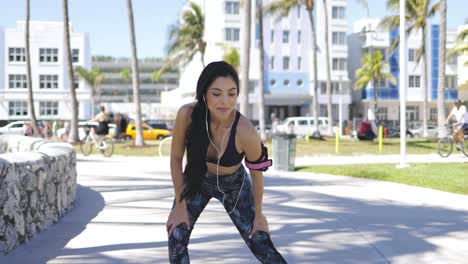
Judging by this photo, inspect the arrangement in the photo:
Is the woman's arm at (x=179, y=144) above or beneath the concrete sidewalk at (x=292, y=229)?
→ above

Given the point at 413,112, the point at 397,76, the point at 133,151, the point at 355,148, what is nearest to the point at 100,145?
the point at 133,151

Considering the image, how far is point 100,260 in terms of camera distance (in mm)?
5516

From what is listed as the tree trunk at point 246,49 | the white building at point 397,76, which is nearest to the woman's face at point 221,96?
the tree trunk at point 246,49

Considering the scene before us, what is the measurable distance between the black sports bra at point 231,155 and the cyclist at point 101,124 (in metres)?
17.1

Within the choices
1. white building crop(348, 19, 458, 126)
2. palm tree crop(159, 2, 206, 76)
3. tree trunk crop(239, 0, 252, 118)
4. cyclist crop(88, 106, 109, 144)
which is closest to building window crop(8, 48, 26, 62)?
palm tree crop(159, 2, 206, 76)

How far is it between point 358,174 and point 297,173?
1736 millimetres

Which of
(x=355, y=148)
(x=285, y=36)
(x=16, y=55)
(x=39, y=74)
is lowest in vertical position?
(x=355, y=148)

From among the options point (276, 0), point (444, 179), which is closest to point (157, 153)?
point (444, 179)

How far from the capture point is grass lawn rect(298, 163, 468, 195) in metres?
11.5

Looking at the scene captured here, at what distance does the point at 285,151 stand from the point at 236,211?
12.7m

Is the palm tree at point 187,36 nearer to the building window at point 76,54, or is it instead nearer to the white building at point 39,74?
the white building at point 39,74

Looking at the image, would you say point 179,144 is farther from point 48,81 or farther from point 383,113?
point 48,81

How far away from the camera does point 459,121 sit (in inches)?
720

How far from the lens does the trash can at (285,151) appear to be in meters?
16.2
